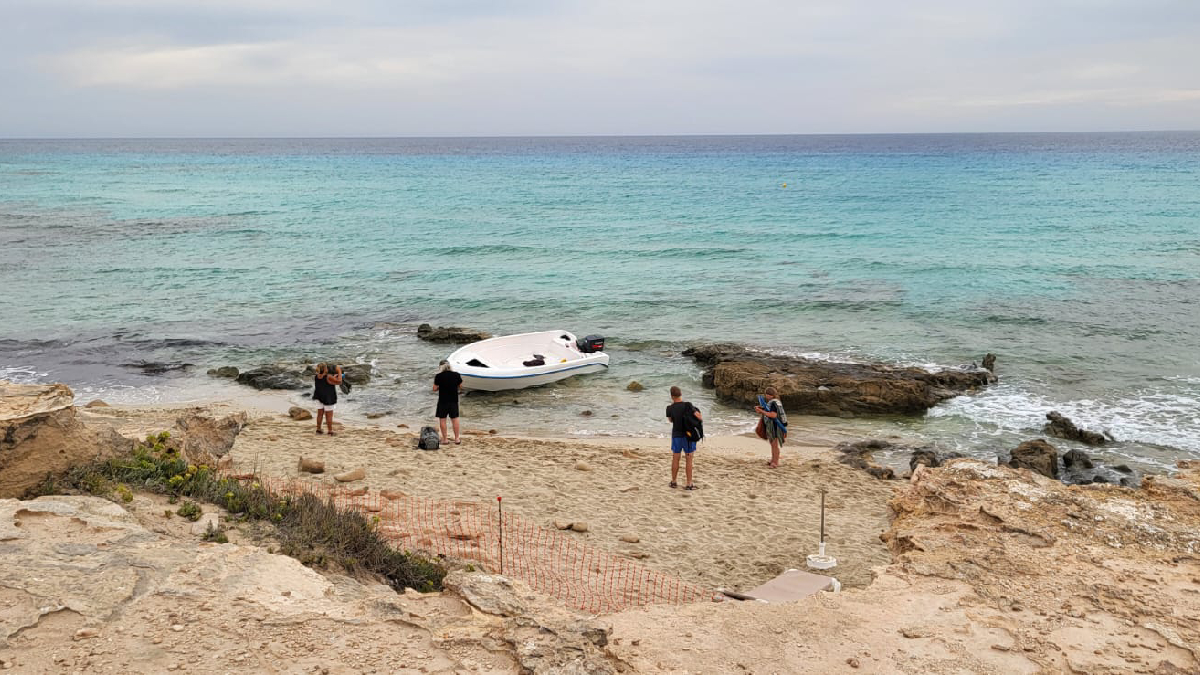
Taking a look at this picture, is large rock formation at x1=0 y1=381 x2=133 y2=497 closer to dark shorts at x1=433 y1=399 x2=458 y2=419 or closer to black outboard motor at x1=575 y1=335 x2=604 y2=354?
dark shorts at x1=433 y1=399 x2=458 y2=419

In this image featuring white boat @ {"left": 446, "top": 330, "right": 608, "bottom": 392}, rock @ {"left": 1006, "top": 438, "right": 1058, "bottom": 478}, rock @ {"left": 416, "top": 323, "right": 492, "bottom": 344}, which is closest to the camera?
rock @ {"left": 1006, "top": 438, "right": 1058, "bottom": 478}

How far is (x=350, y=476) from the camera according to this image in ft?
39.8

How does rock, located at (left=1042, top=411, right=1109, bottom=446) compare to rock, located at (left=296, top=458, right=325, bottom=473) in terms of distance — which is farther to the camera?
rock, located at (left=1042, top=411, right=1109, bottom=446)

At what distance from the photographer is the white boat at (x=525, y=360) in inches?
732

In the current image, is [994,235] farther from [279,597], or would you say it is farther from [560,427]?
[279,597]

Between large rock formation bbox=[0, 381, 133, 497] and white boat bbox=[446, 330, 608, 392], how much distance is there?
1028 centimetres

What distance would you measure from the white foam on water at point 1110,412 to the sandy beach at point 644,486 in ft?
13.3

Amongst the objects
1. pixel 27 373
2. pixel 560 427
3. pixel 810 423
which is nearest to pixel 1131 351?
pixel 810 423

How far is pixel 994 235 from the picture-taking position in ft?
134

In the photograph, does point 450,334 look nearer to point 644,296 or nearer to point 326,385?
point 644,296

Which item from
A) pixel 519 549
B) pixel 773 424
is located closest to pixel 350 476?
pixel 519 549

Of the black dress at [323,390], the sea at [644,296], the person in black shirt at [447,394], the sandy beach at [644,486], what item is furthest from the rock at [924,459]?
the black dress at [323,390]

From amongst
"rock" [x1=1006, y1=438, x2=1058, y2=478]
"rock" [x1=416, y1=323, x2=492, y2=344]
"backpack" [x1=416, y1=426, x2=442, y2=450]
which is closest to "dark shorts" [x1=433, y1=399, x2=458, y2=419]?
"backpack" [x1=416, y1=426, x2=442, y2=450]

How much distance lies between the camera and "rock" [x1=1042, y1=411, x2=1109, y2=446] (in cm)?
1523
